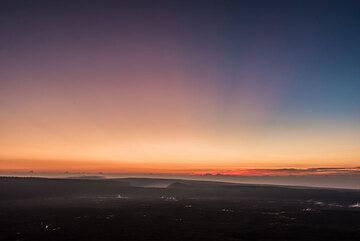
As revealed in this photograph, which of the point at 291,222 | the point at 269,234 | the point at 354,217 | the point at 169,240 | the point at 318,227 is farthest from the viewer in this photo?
the point at 354,217

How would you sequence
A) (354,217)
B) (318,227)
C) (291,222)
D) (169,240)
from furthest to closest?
(354,217) → (291,222) → (318,227) → (169,240)

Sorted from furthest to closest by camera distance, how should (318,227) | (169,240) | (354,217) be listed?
(354,217) → (318,227) → (169,240)

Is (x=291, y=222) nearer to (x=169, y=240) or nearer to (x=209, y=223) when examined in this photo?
(x=209, y=223)

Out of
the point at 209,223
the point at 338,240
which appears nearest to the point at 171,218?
the point at 209,223

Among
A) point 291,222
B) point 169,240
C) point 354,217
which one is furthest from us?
point 354,217

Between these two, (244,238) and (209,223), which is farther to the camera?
(209,223)

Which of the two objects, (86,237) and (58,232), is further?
(58,232)

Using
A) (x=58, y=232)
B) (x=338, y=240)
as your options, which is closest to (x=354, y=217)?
(x=338, y=240)

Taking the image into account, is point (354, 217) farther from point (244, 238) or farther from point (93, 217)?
point (93, 217)

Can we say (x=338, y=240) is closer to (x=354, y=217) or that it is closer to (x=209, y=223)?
(x=209, y=223)
